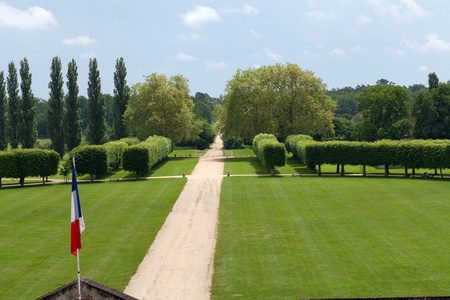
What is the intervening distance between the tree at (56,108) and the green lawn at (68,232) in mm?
41148

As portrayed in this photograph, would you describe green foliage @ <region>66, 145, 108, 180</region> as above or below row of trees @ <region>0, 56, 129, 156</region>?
below

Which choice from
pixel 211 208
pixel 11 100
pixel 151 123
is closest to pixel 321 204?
pixel 211 208

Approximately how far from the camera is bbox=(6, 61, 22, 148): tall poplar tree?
95.4m

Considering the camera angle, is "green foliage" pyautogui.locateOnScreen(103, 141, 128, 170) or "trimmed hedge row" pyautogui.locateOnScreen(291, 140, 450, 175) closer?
"trimmed hedge row" pyautogui.locateOnScreen(291, 140, 450, 175)

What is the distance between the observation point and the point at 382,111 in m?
101

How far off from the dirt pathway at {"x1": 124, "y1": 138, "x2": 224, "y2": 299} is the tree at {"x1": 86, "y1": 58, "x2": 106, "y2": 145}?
5622cm

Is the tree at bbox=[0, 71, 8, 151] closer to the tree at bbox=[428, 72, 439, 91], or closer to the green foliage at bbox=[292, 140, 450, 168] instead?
the green foliage at bbox=[292, 140, 450, 168]

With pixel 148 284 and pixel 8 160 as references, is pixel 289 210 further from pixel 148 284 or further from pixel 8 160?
pixel 8 160

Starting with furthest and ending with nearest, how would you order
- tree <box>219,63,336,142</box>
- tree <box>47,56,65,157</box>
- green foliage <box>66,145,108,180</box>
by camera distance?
tree <box>47,56,65,157</box> → tree <box>219,63,336,142</box> → green foliage <box>66,145,108,180</box>

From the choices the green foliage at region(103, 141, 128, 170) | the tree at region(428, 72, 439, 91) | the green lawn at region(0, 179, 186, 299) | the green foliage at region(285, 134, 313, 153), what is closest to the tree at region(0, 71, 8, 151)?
the green foliage at region(103, 141, 128, 170)

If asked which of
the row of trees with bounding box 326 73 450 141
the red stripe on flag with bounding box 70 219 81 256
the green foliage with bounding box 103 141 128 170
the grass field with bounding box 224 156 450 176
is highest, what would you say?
the row of trees with bounding box 326 73 450 141

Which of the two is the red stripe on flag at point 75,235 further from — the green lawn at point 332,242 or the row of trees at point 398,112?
the row of trees at point 398,112

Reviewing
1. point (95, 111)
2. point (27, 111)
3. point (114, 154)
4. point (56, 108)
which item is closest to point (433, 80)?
point (95, 111)

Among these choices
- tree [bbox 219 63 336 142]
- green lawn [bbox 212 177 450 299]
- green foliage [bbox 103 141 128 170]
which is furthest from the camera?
tree [bbox 219 63 336 142]
